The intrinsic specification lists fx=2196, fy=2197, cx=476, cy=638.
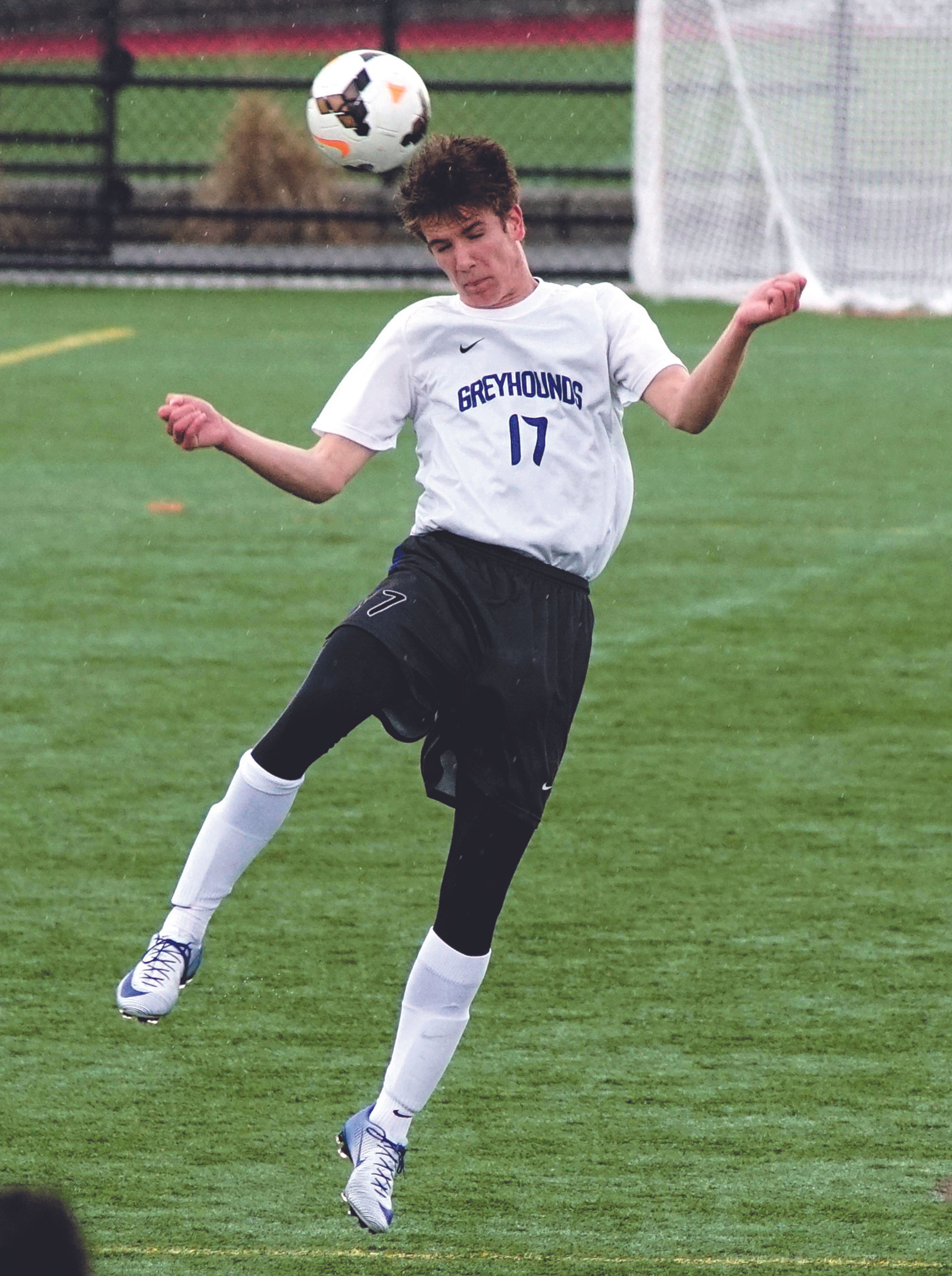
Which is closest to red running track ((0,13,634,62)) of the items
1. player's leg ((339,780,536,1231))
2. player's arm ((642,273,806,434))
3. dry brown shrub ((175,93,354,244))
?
dry brown shrub ((175,93,354,244))

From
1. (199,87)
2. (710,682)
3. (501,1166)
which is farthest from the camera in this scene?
(199,87)

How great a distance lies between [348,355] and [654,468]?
371 centimetres

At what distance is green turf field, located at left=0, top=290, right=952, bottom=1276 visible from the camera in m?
3.93

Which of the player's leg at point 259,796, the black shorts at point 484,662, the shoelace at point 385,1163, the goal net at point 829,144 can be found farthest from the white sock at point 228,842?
the goal net at point 829,144

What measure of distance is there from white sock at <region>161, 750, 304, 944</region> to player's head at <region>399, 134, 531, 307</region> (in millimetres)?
971

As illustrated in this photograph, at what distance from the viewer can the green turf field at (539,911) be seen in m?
3.93

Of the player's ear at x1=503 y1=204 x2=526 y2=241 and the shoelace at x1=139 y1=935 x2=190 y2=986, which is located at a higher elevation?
the player's ear at x1=503 y1=204 x2=526 y2=241

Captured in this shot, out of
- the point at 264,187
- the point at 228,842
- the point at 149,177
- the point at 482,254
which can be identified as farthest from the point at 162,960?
the point at 149,177

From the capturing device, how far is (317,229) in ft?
64.4

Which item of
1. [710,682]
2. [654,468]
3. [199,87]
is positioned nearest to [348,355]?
[654,468]

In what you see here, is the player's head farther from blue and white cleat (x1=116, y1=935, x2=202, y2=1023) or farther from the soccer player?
blue and white cleat (x1=116, y1=935, x2=202, y2=1023)

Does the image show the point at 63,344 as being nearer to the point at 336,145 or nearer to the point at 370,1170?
the point at 336,145

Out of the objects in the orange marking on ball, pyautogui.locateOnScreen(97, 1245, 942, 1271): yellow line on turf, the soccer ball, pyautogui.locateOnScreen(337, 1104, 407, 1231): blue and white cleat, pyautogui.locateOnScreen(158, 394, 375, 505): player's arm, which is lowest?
pyautogui.locateOnScreen(97, 1245, 942, 1271): yellow line on turf

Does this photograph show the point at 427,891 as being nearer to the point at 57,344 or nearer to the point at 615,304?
the point at 615,304
